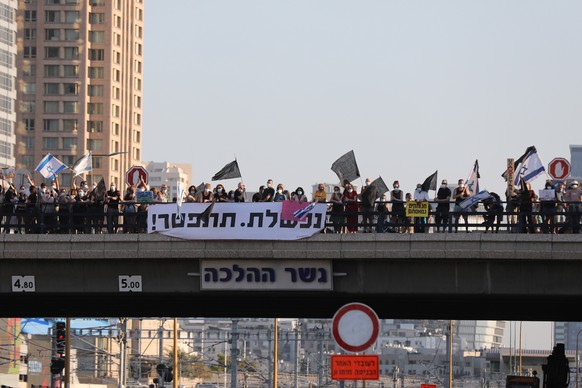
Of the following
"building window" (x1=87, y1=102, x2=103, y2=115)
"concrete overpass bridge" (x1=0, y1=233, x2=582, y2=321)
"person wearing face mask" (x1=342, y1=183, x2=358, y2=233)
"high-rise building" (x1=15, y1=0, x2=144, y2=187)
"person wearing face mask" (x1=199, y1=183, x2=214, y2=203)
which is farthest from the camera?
"building window" (x1=87, y1=102, x2=103, y2=115)

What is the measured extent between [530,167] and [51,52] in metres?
136

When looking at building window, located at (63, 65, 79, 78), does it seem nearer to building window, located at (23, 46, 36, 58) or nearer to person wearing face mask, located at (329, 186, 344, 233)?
building window, located at (23, 46, 36, 58)

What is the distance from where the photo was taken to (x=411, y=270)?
120 ft

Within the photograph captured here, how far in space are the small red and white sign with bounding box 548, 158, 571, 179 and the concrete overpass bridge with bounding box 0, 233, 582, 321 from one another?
661cm

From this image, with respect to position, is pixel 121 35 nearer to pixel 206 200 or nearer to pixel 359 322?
pixel 206 200

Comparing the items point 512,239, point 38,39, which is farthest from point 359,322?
point 38,39

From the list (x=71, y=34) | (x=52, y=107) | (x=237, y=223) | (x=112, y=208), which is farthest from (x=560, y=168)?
(x=52, y=107)

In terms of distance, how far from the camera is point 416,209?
123ft

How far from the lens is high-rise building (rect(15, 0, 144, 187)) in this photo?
170m

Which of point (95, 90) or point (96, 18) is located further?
point (95, 90)

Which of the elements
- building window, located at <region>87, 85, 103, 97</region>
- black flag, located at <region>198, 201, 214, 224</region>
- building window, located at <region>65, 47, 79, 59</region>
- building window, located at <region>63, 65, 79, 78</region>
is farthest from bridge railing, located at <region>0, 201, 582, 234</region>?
building window, located at <region>87, 85, 103, 97</region>

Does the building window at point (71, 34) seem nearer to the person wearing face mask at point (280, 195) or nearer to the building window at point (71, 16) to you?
the building window at point (71, 16)

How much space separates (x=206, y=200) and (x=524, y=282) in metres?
8.14

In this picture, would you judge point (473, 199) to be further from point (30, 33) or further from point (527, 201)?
point (30, 33)
